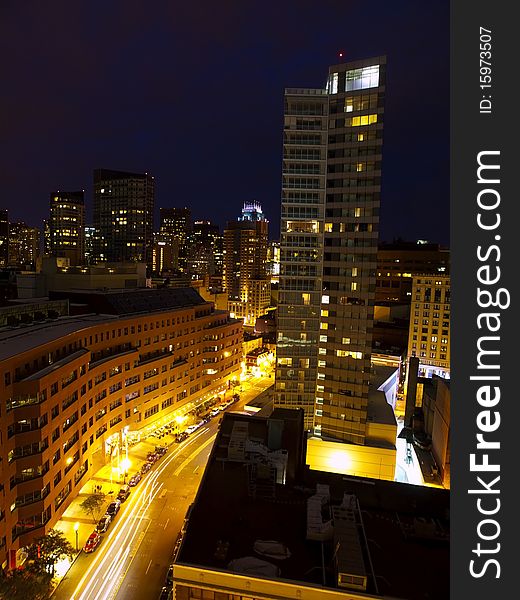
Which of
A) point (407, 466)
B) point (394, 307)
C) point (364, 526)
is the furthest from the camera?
point (394, 307)

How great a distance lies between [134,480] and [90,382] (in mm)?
13710

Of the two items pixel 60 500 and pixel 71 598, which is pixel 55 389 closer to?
pixel 60 500

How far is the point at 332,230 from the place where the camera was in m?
56.2

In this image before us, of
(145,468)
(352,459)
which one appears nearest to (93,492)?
(145,468)

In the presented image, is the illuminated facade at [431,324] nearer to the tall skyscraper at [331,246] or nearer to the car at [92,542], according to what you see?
the tall skyscraper at [331,246]

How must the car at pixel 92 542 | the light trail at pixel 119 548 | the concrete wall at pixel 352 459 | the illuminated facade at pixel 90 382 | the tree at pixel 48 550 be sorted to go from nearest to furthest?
the tree at pixel 48 550 → the light trail at pixel 119 548 → the illuminated facade at pixel 90 382 → the car at pixel 92 542 → the concrete wall at pixel 352 459

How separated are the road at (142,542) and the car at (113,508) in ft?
1.69

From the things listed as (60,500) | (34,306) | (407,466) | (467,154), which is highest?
(467,154)

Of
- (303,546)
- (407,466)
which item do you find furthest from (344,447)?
(303,546)

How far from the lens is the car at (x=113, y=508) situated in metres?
45.2

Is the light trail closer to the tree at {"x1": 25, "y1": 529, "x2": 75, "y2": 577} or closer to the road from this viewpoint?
the road

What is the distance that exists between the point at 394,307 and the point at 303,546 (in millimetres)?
119573

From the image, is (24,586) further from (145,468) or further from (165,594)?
(145,468)

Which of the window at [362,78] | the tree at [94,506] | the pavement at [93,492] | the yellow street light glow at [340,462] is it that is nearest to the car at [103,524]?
the pavement at [93,492]
